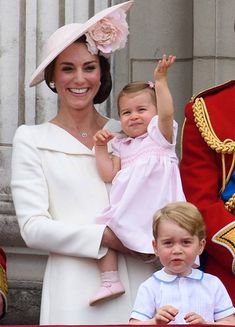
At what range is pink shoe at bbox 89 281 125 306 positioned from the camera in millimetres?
6781

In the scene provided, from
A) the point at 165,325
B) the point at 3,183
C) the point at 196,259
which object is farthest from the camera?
the point at 3,183

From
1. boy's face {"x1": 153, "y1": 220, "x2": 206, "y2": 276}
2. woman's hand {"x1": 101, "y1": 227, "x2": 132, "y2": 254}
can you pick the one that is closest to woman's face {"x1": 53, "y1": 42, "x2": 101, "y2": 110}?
woman's hand {"x1": 101, "y1": 227, "x2": 132, "y2": 254}

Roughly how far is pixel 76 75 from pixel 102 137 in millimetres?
222

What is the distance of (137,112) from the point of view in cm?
686

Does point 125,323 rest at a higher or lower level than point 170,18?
lower

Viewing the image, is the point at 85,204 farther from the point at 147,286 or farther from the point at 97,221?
the point at 147,286

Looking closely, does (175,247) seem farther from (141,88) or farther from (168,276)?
(141,88)

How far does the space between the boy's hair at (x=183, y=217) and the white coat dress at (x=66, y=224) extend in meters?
0.35

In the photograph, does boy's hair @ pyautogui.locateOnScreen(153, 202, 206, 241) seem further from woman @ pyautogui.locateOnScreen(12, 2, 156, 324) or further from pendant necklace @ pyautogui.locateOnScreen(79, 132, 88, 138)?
pendant necklace @ pyautogui.locateOnScreen(79, 132, 88, 138)

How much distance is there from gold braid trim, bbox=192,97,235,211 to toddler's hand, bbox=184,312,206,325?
0.60 m

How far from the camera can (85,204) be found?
271 inches

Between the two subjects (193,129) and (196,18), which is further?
(196,18)

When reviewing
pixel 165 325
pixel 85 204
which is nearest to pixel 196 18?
pixel 85 204

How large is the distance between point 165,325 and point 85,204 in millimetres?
797
